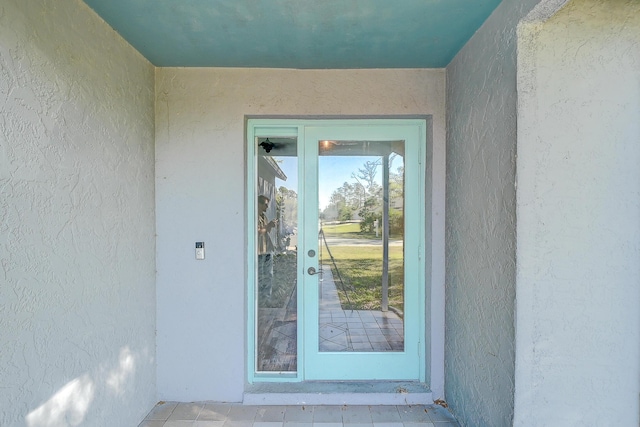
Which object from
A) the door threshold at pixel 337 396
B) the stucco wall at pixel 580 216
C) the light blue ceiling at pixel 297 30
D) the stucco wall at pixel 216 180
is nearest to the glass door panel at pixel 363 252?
the door threshold at pixel 337 396

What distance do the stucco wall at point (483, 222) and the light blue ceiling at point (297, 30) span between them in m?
0.23

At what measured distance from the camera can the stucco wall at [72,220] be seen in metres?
1.40

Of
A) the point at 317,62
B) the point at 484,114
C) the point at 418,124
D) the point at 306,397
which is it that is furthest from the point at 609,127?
the point at 306,397

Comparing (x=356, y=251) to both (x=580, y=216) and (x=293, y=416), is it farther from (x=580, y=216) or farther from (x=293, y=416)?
(x=580, y=216)

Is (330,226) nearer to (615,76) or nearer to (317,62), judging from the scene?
(317,62)

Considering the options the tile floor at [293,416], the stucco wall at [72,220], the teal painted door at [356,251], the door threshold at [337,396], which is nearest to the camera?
the stucco wall at [72,220]

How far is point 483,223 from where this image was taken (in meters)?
1.95

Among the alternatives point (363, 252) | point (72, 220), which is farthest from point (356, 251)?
point (72, 220)

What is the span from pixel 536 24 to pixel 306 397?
285 centimetres

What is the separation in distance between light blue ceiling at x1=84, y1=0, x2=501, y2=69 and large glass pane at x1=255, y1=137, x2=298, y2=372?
0.72 m

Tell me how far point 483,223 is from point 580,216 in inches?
18.8

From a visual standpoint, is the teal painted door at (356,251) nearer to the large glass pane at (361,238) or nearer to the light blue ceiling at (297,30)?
the large glass pane at (361,238)

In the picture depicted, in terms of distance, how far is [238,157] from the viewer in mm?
2500

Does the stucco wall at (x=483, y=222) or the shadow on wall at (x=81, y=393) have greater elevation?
the stucco wall at (x=483, y=222)
